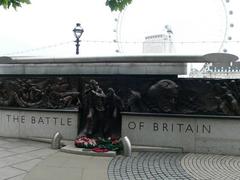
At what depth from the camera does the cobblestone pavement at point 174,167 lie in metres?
7.50

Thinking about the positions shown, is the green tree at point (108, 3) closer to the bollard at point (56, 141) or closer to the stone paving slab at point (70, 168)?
the stone paving slab at point (70, 168)

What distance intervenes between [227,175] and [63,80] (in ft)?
20.3

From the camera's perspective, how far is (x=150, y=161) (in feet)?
29.3

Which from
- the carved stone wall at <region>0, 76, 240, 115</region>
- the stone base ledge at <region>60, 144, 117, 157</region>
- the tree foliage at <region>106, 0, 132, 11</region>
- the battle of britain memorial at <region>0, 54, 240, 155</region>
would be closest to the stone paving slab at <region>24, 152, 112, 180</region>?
the stone base ledge at <region>60, 144, 117, 157</region>

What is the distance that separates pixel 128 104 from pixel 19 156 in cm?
358

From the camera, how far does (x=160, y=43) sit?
26.2m

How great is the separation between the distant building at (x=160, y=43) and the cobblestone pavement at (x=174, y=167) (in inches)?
662

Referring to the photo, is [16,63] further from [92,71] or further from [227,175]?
[227,175]

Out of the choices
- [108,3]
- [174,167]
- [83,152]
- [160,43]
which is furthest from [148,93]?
[160,43]

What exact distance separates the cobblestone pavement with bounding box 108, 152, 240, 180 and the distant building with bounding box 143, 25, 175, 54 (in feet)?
55.2

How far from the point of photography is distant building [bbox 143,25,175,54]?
25969 mm

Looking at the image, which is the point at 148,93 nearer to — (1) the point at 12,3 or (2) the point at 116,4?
(2) the point at 116,4

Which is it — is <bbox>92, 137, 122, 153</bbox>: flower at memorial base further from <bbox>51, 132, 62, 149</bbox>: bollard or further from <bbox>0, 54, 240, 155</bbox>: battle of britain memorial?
<bbox>51, 132, 62, 149</bbox>: bollard

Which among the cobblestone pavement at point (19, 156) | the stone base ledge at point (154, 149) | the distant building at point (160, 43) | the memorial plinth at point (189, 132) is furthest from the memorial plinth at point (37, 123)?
the distant building at point (160, 43)
